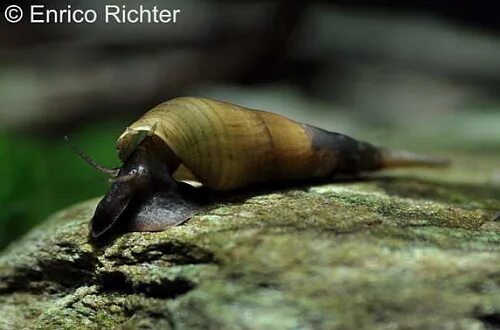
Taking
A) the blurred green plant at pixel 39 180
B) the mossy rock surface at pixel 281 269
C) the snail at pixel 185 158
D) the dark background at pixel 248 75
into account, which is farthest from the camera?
the dark background at pixel 248 75

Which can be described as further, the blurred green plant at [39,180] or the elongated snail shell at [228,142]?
the blurred green plant at [39,180]

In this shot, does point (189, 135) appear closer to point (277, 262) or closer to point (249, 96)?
point (277, 262)

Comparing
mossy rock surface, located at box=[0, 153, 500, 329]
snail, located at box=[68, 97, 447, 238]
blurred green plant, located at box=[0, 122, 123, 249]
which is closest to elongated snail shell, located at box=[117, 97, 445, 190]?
snail, located at box=[68, 97, 447, 238]

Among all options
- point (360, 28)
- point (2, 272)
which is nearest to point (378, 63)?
point (360, 28)

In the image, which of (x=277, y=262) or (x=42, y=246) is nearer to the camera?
(x=277, y=262)

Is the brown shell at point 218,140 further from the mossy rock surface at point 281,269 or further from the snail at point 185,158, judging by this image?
the mossy rock surface at point 281,269

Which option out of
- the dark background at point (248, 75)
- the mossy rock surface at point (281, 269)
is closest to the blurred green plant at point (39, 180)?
the dark background at point (248, 75)
